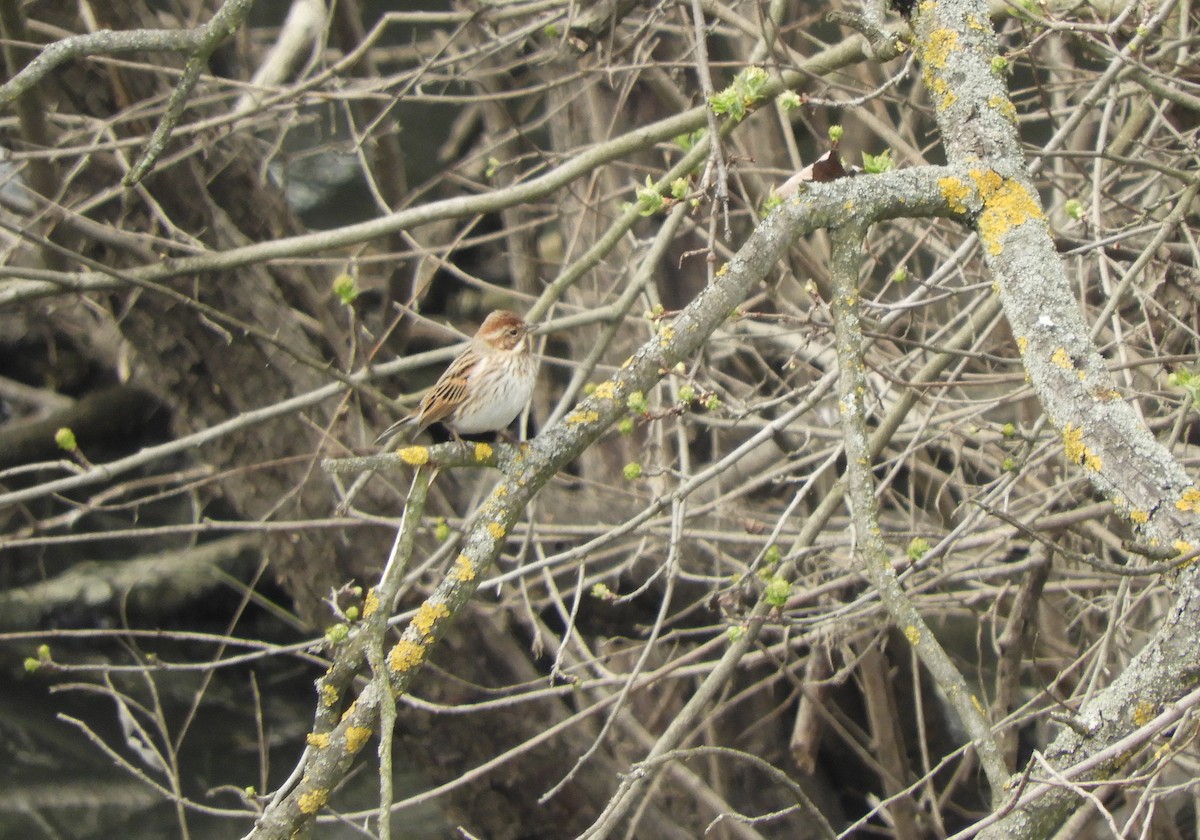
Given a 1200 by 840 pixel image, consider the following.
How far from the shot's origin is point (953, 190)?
2318mm

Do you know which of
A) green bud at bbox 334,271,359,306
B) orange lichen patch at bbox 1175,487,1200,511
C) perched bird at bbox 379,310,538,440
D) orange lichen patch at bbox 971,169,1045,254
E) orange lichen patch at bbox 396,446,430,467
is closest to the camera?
orange lichen patch at bbox 1175,487,1200,511

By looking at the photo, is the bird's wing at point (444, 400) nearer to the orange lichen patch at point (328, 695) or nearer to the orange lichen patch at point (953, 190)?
the orange lichen patch at point (328, 695)

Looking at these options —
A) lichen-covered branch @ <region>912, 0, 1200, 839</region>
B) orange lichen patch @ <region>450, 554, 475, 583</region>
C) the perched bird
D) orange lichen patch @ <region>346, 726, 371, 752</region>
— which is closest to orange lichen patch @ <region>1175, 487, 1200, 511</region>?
lichen-covered branch @ <region>912, 0, 1200, 839</region>

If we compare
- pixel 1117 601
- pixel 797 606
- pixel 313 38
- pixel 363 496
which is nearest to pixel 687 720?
pixel 797 606

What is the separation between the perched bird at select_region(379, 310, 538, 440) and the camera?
12.5 feet

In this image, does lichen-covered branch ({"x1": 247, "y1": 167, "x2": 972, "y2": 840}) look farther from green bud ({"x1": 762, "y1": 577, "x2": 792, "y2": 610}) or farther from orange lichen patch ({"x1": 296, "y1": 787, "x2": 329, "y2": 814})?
green bud ({"x1": 762, "y1": 577, "x2": 792, "y2": 610})

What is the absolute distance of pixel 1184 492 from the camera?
1.92 metres

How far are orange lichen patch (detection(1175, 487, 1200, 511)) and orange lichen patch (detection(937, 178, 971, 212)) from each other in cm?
71

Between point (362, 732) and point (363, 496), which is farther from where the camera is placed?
point (363, 496)

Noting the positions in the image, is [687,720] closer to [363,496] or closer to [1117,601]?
[1117,601]

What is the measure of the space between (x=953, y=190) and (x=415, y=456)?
1186mm

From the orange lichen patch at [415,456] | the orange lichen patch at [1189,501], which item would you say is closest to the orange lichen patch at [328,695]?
the orange lichen patch at [415,456]

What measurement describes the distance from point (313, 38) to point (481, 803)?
12.1ft

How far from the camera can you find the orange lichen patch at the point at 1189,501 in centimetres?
189
